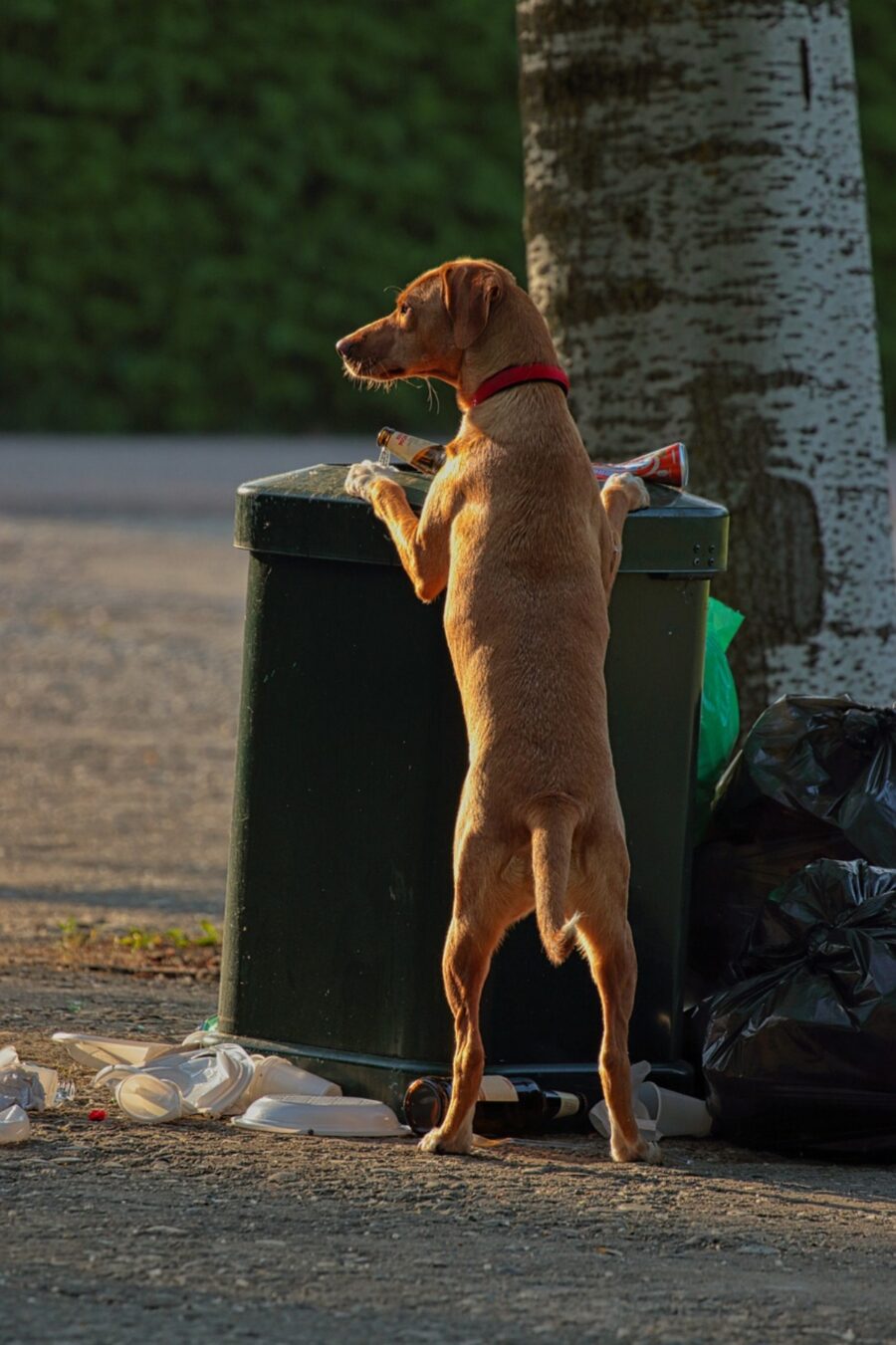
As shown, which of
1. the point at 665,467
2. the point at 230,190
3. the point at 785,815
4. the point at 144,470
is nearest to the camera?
the point at 665,467

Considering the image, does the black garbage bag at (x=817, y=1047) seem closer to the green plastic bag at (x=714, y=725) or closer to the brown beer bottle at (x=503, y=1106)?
the brown beer bottle at (x=503, y=1106)

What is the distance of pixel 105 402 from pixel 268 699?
46.2 ft

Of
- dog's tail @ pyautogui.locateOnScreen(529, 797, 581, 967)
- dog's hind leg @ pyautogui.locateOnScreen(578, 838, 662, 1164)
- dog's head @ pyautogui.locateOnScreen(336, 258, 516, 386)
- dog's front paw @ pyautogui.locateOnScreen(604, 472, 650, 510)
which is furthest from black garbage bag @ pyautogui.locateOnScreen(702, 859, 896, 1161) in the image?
dog's head @ pyautogui.locateOnScreen(336, 258, 516, 386)

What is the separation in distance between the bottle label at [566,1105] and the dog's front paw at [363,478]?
106 centimetres

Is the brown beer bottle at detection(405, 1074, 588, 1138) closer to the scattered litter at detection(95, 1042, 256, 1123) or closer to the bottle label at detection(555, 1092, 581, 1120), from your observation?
the bottle label at detection(555, 1092, 581, 1120)

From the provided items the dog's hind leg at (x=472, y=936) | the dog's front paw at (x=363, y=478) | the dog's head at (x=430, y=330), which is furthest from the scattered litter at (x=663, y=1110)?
the dog's head at (x=430, y=330)

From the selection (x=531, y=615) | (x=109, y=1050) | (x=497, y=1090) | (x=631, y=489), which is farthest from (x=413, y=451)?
(x=109, y=1050)

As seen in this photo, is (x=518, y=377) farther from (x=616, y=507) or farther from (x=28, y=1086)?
(x=28, y=1086)

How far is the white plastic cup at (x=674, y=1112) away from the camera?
144 inches

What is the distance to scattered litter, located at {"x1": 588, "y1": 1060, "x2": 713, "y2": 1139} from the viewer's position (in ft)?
12.0

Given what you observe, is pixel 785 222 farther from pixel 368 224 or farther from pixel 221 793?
pixel 368 224

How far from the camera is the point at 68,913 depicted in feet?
19.0

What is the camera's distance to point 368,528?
3.60 meters

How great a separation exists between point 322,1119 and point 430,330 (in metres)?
1.35
